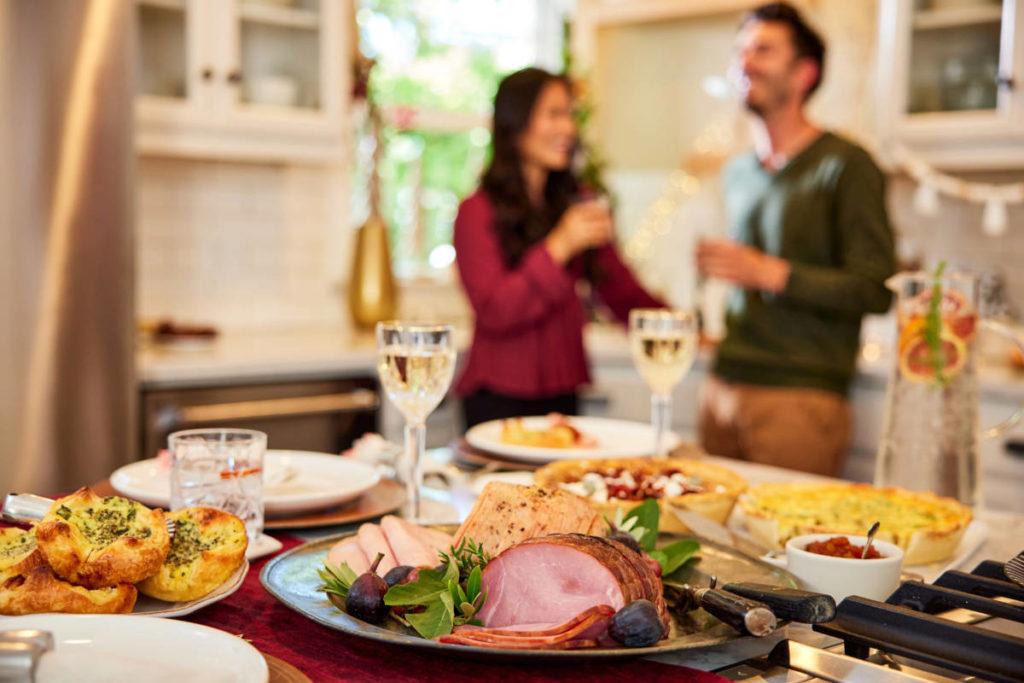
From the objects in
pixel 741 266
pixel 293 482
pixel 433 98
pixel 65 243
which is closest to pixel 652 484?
pixel 293 482

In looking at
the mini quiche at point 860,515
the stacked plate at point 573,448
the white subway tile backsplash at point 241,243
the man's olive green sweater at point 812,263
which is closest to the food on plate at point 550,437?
the stacked plate at point 573,448

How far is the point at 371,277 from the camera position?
12.2ft

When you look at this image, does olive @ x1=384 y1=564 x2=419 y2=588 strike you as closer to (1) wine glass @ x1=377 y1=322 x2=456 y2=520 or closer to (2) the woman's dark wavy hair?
(1) wine glass @ x1=377 y1=322 x2=456 y2=520

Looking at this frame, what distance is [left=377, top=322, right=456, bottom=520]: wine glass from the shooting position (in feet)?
4.23

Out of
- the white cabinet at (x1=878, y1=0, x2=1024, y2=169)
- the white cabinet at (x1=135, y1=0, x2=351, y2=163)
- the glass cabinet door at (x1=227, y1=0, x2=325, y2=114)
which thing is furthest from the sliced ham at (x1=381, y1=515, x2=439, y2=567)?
the white cabinet at (x1=878, y1=0, x2=1024, y2=169)

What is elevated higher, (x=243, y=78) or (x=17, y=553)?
(x=243, y=78)

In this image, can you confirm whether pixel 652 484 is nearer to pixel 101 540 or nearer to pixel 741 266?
pixel 101 540

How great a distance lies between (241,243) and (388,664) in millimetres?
3104

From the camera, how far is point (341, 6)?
3.55m

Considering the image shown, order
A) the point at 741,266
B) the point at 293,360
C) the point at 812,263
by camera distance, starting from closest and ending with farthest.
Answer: the point at 741,266 < the point at 812,263 < the point at 293,360

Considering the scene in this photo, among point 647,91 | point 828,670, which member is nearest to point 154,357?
point 647,91

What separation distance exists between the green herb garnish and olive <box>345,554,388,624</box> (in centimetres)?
85

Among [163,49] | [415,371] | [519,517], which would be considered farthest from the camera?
[163,49]

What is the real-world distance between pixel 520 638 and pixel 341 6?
303 centimetres
